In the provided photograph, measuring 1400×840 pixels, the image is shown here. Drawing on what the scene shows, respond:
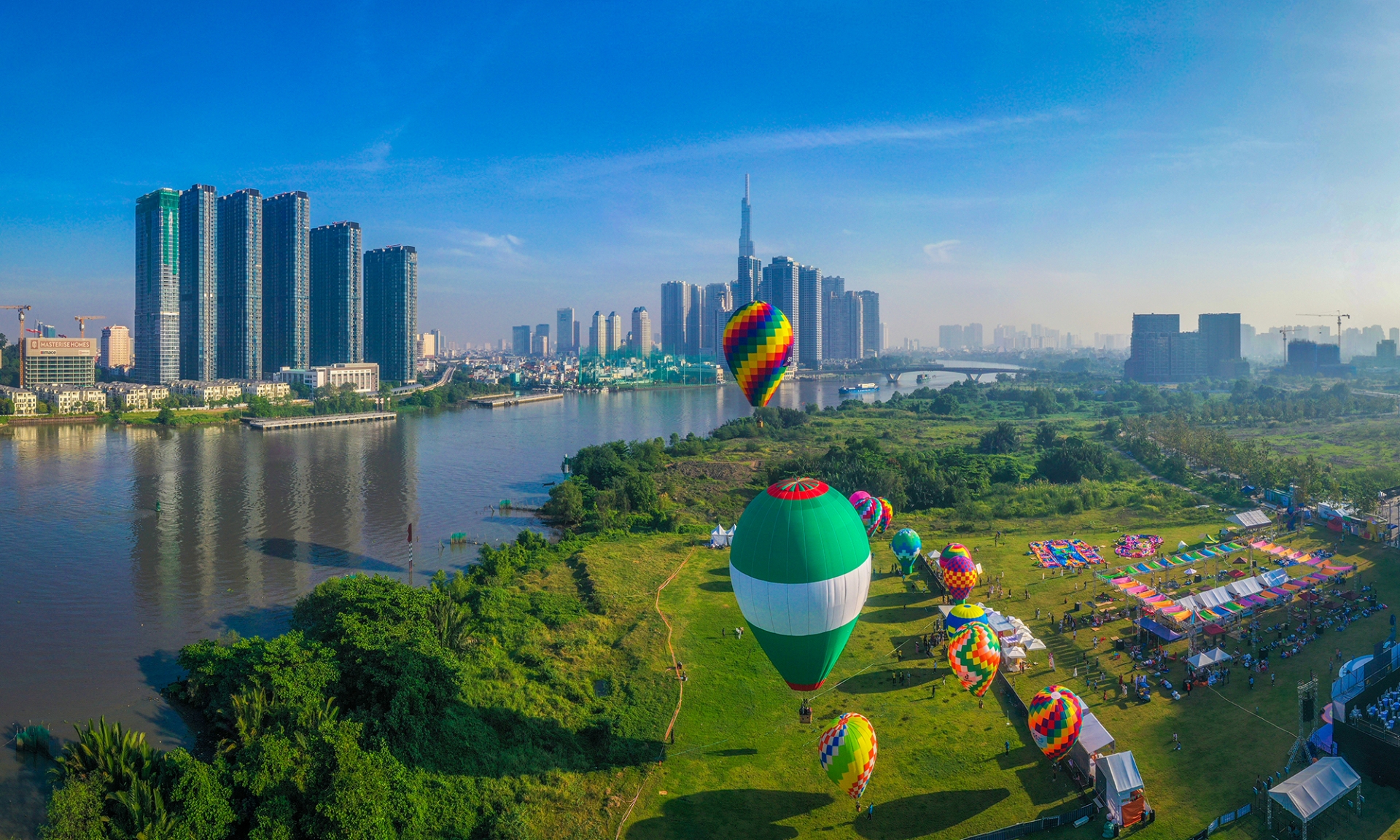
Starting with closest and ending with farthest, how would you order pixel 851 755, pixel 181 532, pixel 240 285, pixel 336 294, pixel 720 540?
pixel 851 755
pixel 720 540
pixel 181 532
pixel 240 285
pixel 336 294

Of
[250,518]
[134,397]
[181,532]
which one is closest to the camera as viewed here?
[181,532]

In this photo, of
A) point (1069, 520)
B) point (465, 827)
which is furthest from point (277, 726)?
point (1069, 520)

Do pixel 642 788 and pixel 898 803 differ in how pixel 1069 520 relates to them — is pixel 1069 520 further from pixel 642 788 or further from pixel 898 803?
pixel 642 788

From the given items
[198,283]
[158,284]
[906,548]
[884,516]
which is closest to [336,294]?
[198,283]

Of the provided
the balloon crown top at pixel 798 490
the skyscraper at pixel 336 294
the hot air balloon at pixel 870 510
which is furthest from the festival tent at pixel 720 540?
the skyscraper at pixel 336 294

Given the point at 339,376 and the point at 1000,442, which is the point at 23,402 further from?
the point at 1000,442

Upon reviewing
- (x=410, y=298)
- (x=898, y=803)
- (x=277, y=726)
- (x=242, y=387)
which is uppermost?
(x=410, y=298)

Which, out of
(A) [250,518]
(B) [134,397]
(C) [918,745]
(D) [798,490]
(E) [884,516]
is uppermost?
(B) [134,397]
